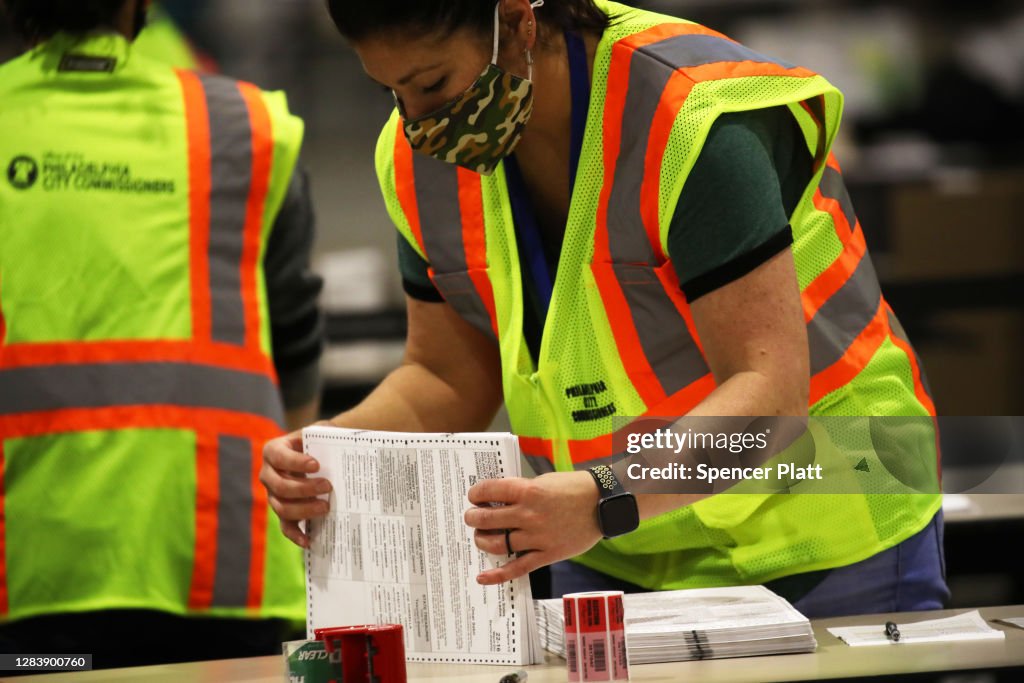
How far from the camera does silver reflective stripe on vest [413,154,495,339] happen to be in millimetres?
2031

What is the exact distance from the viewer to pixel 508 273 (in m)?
1.97

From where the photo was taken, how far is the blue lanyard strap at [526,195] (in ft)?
6.17

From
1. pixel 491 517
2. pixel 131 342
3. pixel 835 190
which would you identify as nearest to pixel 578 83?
pixel 835 190

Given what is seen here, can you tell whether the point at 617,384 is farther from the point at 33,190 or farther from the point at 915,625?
the point at 33,190

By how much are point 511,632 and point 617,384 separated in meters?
0.40

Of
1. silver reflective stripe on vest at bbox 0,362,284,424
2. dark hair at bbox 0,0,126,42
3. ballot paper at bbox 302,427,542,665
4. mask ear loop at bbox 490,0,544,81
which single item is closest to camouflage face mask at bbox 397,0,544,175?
mask ear loop at bbox 490,0,544,81

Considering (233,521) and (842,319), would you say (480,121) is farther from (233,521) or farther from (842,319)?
(233,521)

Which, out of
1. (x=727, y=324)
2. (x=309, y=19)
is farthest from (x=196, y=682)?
(x=309, y=19)

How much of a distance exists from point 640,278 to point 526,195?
25 centimetres

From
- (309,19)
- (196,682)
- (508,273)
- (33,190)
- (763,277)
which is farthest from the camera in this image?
(309,19)

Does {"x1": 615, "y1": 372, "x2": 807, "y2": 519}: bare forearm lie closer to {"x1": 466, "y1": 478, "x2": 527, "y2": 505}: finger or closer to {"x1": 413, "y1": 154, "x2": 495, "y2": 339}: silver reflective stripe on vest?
{"x1": 466, "y1": 478, "x2": 527, "y2": 505}: finger

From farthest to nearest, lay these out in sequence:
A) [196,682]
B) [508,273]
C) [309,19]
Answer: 1. [309,19]
2. [508,273]
3. [196,682]

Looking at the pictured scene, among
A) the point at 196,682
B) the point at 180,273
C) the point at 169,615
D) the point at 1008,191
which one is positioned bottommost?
the point at 196,682

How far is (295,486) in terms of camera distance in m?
1.88
